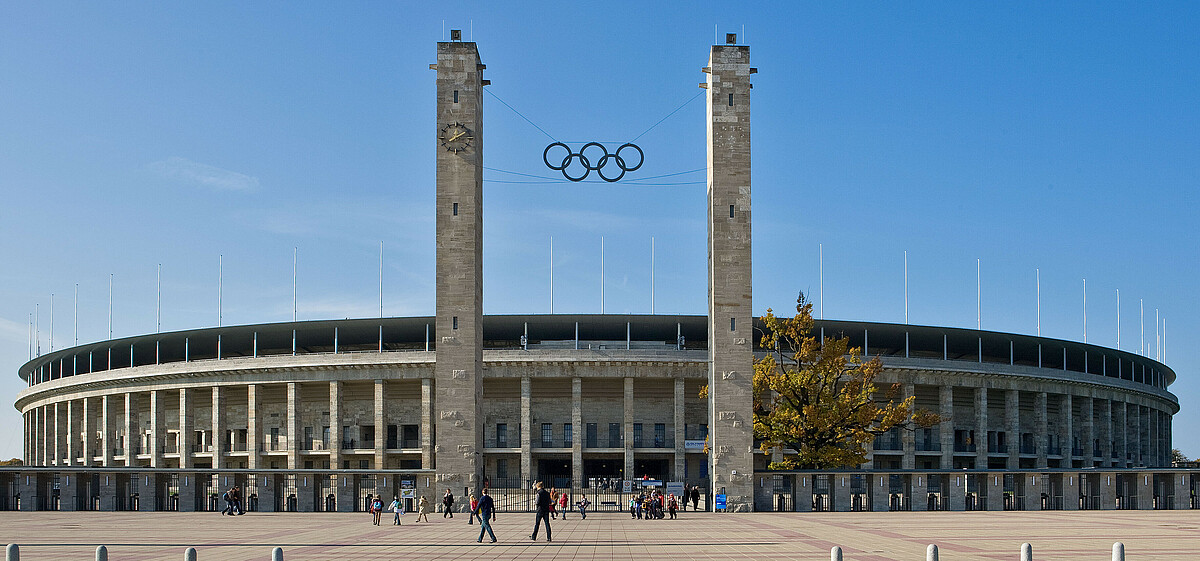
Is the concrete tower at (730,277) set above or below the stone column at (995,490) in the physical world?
above

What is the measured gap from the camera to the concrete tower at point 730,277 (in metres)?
49.9

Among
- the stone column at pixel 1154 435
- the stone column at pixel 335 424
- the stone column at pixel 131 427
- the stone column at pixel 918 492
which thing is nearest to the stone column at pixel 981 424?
the stone column at pixel 1154 435

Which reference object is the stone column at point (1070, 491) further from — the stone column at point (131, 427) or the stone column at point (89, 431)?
the stone column at point (89, 431)

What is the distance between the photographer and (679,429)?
76625 mm

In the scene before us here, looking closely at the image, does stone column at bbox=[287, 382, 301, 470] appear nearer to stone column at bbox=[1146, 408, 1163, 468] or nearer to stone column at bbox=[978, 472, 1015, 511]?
stone column at bbox=[978, 472, 1015, 511]

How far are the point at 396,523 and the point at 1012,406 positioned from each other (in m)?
58.3

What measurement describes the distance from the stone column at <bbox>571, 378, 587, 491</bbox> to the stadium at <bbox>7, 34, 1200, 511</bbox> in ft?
0.62

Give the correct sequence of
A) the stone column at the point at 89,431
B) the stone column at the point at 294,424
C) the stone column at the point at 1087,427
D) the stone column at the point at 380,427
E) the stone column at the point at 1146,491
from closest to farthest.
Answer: the stone column at the point at 1146,491
the stone column at the point at 380,427
the stone column at the point at 294,424
the stone column at the point at 1087,427
the stone column at the point at 89,431

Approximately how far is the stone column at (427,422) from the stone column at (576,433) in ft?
31.5

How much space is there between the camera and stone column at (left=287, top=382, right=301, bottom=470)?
79250 millimetres

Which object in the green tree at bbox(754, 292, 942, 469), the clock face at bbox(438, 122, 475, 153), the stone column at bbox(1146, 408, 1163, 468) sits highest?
the clock face at bbox(438, 122, 475, 153)

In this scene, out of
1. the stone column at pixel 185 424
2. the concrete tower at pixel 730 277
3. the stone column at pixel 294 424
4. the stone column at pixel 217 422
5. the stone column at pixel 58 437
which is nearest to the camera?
the concrete tower at pixel 730 277

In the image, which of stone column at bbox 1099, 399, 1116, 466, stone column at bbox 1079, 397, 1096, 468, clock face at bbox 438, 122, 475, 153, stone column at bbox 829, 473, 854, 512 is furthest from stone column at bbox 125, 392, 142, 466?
stone column at bbox 1099, 399, 1116, 466

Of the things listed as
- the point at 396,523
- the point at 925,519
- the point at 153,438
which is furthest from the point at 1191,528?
the point at 153,438
